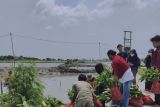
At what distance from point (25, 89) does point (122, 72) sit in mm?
3247

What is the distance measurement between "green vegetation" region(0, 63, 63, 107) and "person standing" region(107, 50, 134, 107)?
2.72 meters

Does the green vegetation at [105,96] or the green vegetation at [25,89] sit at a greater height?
the green vegetation at [25,89]

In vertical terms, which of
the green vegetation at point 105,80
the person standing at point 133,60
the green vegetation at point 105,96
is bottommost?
the green vegetation at point 105,96

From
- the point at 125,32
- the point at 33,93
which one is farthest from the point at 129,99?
the point at 125,32

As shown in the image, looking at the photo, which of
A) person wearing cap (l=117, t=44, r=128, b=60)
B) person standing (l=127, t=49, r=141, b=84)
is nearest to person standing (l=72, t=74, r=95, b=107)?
person wearing cap (l=117, t=44, r=128, b=60)

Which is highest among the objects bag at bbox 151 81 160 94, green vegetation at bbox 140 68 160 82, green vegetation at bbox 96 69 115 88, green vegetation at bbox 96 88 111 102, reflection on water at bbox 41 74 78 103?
green vegetation at bbox 140 68 160 82

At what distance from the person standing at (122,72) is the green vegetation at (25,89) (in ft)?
8.92

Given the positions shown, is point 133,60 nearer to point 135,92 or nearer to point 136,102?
point 135,92

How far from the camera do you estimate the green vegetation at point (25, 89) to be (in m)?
9.80

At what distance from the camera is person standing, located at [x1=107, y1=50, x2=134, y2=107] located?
12195 millimetres

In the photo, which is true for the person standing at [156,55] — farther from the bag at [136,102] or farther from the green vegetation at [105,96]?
the green vegetation at [105,96]

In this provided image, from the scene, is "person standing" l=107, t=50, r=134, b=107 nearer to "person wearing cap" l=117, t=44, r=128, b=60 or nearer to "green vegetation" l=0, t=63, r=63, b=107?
"person wearing cap" l=117, t=44, r=128, b=60

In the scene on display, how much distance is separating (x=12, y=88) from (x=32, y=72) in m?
0.50

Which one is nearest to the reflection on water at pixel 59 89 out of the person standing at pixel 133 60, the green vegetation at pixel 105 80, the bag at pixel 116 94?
the green vegetation at pixel 105 80
